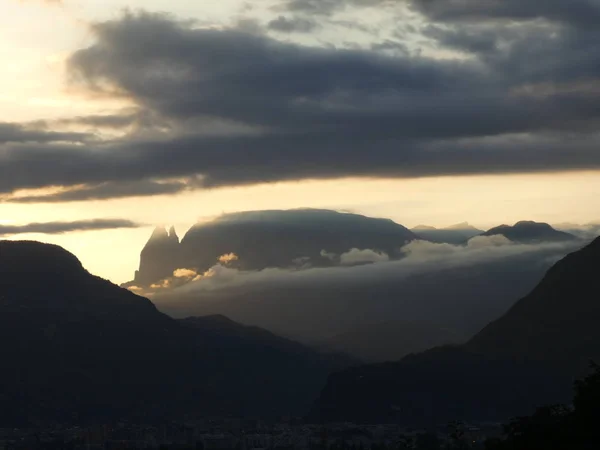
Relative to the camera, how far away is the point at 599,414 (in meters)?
199

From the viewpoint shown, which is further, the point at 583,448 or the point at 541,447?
the point at 541,447

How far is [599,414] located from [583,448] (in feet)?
57.7

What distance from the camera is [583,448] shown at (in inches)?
7195

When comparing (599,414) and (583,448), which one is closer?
(583,448)

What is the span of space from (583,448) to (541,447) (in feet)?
54.2

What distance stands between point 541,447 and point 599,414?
31.4ft

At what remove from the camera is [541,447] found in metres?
199
